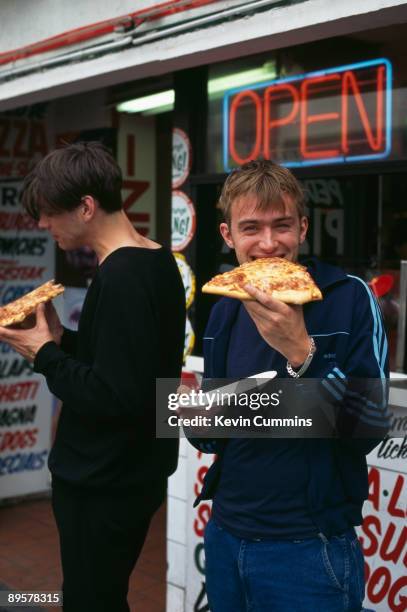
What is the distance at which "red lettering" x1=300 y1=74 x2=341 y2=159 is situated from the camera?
3.57 m

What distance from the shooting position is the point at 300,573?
6.31 feet

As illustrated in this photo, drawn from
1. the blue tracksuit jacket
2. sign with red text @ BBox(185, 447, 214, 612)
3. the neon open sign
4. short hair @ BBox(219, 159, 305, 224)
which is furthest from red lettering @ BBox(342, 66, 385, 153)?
sign with red text @ BBox(185, 447, 214, 612)

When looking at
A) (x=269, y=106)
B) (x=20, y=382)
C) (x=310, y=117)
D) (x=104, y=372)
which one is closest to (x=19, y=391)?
(x=20, y=382)

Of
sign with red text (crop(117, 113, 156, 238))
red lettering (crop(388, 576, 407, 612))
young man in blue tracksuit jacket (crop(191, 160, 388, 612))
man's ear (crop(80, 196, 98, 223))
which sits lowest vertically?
red lettering (crop(388, 576, 407, 612))

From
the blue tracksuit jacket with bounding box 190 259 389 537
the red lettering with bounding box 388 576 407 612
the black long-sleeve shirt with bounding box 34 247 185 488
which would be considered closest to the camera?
the blue tracksuit jacket with bounding box 190 259 389 537

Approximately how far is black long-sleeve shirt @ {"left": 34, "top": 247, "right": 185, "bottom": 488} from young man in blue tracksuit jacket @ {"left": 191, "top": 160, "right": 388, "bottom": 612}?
0.39m

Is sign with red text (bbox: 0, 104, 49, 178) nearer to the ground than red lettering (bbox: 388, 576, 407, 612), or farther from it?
farther from it

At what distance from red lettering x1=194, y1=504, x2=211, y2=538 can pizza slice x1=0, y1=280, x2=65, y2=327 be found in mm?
1644

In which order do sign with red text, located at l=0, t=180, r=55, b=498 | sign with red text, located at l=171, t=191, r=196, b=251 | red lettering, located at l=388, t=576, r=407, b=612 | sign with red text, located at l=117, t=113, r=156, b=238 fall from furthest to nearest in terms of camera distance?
sign with red text, located at l=0, t=180, r=55, b=498, sign with red text, located at l=117, t=113, r=156, b=238, sign with red text, located at l=171, t=191, r=196, b=251, red lettering, located at l=388, t=576, r=407, b=612

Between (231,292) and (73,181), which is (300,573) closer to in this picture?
(231,292)

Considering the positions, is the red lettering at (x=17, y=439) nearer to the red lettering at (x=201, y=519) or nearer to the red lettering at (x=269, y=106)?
the red lettering at (x=201, y=519)

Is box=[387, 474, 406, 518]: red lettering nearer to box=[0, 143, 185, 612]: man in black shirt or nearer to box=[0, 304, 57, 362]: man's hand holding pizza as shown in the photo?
box=[0, 143, 185, 612]: man in black shirt

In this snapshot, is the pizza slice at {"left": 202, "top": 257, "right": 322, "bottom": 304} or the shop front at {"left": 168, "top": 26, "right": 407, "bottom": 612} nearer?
the pizza slice at {"left": 202, "top": 257, "right": 322, "bottom": 304}

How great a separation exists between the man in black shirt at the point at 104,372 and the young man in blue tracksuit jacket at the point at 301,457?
417 mm
